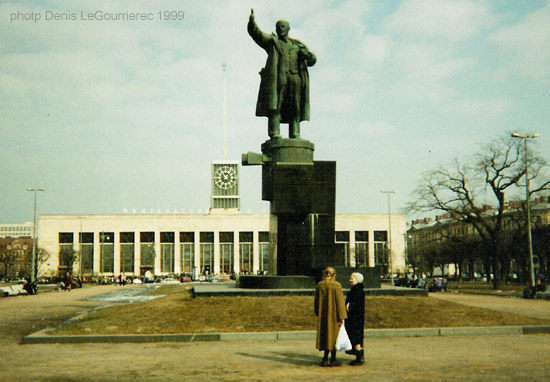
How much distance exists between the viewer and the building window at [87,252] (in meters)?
113

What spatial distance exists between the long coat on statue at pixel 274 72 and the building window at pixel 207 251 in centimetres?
10220

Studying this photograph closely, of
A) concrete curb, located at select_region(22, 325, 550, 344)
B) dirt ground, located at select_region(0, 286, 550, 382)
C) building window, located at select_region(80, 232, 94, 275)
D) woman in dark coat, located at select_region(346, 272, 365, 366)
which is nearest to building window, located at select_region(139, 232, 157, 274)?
building window, located at select_region(80, 232, 94, 275)

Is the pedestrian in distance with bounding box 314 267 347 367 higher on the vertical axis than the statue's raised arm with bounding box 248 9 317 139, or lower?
lower

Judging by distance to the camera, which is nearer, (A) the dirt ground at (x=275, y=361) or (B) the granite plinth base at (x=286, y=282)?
(A) the dirt ground at (x=275, y=361)

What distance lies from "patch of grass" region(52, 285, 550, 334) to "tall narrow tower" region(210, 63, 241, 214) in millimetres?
104994

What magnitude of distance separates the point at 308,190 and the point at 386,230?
10771cm

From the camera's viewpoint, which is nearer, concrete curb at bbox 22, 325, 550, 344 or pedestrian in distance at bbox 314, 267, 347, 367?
pedestrian in distance at bbox 314, 267, 347, 367

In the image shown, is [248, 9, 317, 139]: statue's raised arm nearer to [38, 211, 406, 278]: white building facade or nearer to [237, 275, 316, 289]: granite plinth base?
[237, 275, 316, 289]: granite plinth base

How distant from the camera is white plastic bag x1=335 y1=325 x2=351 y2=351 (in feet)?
30.8

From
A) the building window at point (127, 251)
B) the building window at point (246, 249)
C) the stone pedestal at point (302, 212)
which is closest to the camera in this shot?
the stone pedestal at point (302, 212)

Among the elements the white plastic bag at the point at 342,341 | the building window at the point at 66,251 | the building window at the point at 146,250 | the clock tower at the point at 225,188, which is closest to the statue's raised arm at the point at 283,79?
the white plastic bag at the point at 342,341

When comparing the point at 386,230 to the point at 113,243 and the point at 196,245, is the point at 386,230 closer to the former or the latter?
the point at 196,245

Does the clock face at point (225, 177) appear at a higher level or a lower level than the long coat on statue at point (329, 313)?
higher

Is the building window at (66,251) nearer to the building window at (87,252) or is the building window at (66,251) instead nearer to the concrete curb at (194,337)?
the building window at (87,252)
